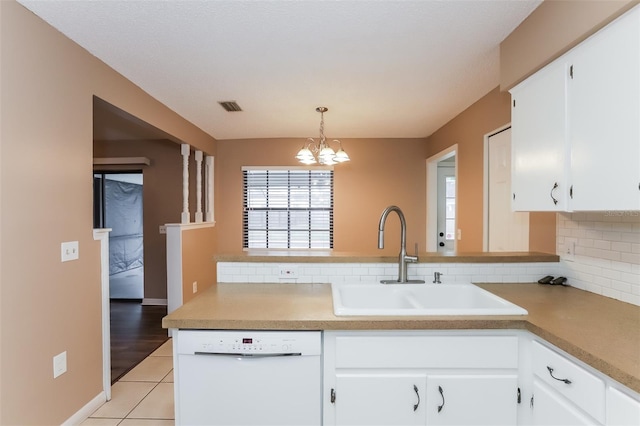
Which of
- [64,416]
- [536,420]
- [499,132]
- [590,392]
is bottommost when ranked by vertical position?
[64,416]

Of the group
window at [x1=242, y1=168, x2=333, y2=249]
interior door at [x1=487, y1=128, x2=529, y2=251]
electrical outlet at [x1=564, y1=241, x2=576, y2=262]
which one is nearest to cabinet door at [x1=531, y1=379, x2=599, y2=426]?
electrical outlet at [x1=564, y1=241, x2=576, y2=262]

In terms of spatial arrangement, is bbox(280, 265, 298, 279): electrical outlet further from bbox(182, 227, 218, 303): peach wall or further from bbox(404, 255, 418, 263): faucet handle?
bbox(182, 227, 218, 303): peach wall

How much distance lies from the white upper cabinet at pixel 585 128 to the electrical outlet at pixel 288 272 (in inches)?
52.9

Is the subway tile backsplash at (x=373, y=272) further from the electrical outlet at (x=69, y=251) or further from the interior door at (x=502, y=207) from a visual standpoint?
the electrical outlet at (x=69, y=251)

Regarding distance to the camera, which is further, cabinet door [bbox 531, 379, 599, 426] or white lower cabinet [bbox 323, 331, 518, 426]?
white lower cabinet [bbox 323, 331, 518, 426]

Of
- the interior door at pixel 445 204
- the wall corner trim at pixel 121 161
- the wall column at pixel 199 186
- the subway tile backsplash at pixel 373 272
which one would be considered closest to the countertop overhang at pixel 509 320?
the subway tile backsplash at pixel 373 272

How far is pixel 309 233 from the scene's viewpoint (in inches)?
191

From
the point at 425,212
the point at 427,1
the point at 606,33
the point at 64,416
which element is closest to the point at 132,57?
the point at 427,1

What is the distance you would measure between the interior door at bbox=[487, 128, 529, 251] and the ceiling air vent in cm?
245

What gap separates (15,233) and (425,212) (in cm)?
429

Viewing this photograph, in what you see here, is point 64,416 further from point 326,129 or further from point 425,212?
point 425,212

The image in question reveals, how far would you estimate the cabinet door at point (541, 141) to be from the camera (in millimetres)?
1484

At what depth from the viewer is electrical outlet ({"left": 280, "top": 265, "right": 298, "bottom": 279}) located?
1.93m

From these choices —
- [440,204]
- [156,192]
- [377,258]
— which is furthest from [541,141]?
[156,192]
